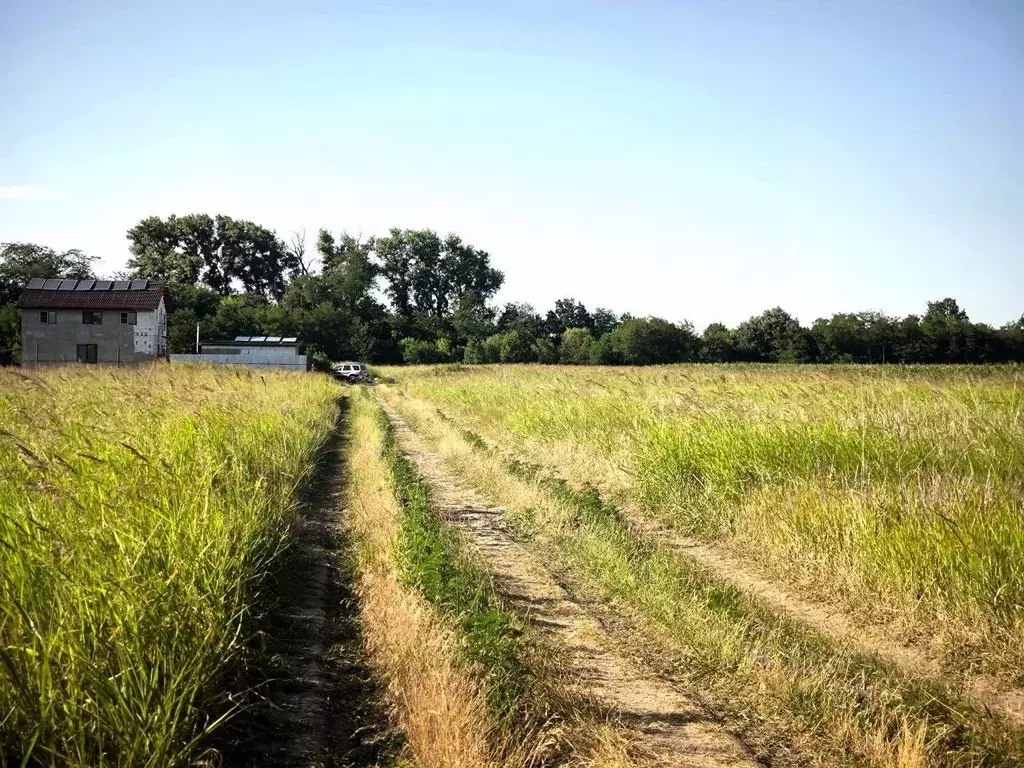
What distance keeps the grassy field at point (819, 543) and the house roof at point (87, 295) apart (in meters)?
42.9

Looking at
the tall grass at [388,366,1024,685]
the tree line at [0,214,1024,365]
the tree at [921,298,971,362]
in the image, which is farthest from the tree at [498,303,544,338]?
the tall grass at [388,366,1024,685]

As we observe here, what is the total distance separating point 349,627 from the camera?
19.2 feet

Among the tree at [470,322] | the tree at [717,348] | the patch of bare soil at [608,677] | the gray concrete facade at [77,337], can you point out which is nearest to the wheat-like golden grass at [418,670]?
the patch of bare soil at [608,677]

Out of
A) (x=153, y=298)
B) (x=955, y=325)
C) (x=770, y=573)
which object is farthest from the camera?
(x=955, y=325)

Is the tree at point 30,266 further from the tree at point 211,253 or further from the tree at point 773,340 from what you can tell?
the tree at point 773,340

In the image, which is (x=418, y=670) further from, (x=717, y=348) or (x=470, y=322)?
(x=470, y=322)

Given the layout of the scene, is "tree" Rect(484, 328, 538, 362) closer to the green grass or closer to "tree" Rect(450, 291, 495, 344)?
"tree" Rect(450, 291, 495, 344)

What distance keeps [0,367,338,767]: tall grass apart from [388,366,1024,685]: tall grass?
4947 mm

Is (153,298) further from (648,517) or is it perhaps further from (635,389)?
(648,517)

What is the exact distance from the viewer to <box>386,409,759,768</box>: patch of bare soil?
3.98 m

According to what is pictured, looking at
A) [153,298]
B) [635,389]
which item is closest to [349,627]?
[635,389]

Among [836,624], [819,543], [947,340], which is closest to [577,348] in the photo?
[947,340]

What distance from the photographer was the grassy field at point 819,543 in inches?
172

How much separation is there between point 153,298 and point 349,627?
48.9 meters
